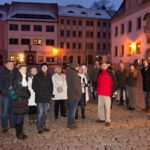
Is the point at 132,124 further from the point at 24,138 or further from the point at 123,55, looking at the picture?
the point at 123,55

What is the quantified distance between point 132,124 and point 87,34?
69.8 metres

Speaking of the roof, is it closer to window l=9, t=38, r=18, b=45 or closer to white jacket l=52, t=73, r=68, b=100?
window l=9, t=38, r=18, b=45

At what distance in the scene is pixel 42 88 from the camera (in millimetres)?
11359

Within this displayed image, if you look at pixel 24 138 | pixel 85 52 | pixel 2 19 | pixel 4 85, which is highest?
pixel 2 19

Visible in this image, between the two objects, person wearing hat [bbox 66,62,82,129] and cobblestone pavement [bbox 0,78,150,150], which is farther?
person wearing hat [bbox 66,62,82,129]

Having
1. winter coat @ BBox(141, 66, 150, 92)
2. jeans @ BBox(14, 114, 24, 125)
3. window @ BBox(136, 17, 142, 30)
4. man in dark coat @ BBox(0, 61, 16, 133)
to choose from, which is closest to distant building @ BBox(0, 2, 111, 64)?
window @ BBox(136, 17, 142, 30)

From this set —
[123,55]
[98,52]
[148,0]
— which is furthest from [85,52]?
[148,0]

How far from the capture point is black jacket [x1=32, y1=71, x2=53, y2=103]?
1134cm

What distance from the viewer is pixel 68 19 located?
3167 inches

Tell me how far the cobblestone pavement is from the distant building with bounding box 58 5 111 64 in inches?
2624

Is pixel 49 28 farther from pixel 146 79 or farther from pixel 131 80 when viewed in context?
pixel 146 79

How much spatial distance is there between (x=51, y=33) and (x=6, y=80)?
68.5 m

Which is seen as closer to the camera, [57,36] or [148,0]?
[148,0]

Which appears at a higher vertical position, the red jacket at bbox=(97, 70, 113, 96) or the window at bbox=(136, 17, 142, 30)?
the window at bbox=(136, 17, 142, 30)
